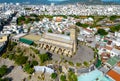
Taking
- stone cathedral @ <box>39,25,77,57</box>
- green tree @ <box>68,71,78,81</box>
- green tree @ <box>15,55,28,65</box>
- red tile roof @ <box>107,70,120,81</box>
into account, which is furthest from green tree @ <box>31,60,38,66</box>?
red tile roof @ <box>107,70,120,81</box>

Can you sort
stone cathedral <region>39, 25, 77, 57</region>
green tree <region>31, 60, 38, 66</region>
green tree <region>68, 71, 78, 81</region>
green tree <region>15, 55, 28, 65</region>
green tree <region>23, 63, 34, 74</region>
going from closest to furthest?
green tree <region>68, 71, 78, 81</region>
green tree <region>23, 63, 34, 74</region>
green tree <region>31, 60, 38, 66</region>
green tree <region>15, 55, 28, 65</region>
stone cathedral <region>39, 25, 77, 57</region>

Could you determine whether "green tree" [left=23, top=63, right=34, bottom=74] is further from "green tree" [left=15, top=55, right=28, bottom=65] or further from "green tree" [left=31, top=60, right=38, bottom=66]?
"green tree" [left=15, top=55, right=28, bottom=65]

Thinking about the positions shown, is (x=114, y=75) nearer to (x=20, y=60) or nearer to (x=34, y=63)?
(x=34, y=63)

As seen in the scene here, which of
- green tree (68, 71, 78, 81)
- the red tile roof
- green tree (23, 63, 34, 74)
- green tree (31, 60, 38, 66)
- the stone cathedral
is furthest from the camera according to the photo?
the stone cathedral

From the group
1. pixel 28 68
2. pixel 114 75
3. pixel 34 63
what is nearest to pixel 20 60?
pixel 34 63

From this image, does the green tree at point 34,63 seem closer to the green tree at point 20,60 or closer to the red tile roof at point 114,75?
the green tree at point 20,60

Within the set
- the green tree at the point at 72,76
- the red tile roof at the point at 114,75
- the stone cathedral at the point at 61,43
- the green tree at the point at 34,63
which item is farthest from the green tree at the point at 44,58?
the red tile roof at the point at 114,75

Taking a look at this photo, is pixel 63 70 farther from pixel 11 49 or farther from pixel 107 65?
pixel 11 49

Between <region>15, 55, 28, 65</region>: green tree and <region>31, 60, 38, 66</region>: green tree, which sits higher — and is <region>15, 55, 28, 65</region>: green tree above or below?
above

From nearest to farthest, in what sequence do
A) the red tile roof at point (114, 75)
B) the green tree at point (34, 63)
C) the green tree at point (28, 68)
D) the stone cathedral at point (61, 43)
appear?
the red tile roof at point (114, 75) → the green tree at point (28, 68) → the green tree at point (34, 63) → the stone cathedral at point (61, 43)
